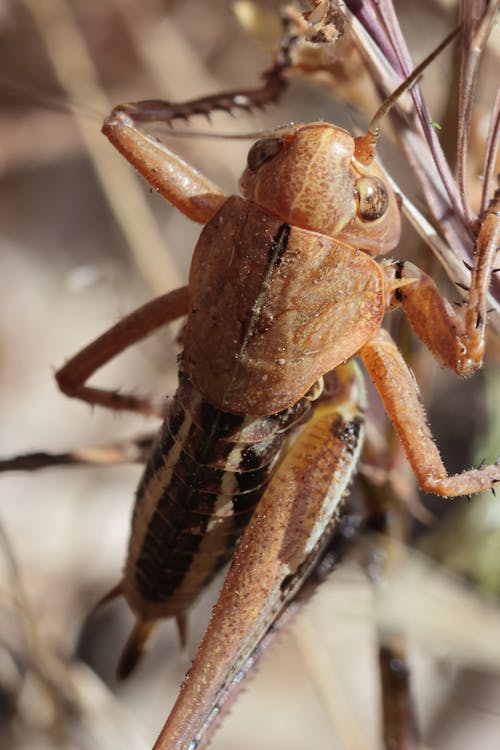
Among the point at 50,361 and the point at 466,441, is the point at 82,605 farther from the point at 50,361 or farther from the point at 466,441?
the point at 466,441

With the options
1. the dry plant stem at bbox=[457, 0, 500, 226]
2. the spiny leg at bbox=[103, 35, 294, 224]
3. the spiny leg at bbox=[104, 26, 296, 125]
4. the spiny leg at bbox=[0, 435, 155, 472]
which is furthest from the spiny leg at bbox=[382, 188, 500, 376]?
the spiny leg at bbox=[0, 435, 155, 472]

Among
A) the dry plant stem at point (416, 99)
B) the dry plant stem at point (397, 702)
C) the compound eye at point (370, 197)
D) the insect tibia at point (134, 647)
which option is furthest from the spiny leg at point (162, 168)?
the dry plant stem at point (397, 702)

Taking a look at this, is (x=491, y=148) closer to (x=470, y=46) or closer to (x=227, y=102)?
(x=470, y=46)

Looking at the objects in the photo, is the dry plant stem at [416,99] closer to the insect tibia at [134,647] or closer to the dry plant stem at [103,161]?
the insect tibia at [134,647]

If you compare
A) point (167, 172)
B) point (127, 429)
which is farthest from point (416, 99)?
point (127, 429)

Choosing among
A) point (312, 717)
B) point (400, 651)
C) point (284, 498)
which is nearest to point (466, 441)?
point (400, 651)

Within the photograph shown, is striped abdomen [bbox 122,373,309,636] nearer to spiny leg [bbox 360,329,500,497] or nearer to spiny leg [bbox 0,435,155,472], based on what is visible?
spiny leg [bbox 360,329,500,497]

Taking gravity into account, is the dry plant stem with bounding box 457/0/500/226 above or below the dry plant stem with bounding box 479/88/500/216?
above
